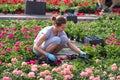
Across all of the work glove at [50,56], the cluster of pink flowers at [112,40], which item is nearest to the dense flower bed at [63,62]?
the cluster of pink flowers at [112,40]

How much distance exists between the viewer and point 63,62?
671 cm

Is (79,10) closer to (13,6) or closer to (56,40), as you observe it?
(13,6)

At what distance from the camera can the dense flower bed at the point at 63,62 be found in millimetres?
5523

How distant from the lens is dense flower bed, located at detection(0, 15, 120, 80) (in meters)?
5.52

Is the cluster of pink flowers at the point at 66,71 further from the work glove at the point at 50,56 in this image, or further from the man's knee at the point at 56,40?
the man's knee at the point at 56,40

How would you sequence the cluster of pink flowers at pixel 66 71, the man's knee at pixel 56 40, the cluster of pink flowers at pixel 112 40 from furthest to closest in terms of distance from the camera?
the cluster of pink flowers at pixel 112 40 < the man's knee at pixel 56 40 < the cluster of pink flowers at pixel 66 71

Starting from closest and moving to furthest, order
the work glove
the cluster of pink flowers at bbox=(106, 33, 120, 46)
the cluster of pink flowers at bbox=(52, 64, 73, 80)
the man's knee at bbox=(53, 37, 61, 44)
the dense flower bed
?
the cluster of pink flowers at bbox=(52, 64, 73, 80) → the dense flower bed → the work glove → the man's knee at bbox=(53, 37, 61, 44) → the cluster of pink flowers at bbox=(106, 33, 120, 46)

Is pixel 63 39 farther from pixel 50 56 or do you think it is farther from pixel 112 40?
pixel 112 40

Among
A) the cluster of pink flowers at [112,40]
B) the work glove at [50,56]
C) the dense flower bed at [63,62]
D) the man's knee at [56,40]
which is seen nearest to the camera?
the dense flower bed at [63,62]

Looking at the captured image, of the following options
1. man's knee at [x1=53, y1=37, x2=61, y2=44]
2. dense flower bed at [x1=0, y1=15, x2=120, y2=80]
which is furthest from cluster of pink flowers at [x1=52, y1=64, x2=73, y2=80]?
man's knee at [x1=53, y1=37, x2=61, y2=44]

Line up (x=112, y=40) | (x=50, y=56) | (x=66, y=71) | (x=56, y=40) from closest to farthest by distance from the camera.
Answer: (x=66, y=71) → (x=50, y=56) → (x=56, y=40) → (x=112, y=40)

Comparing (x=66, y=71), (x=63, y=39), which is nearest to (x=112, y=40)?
(x=63, y=39)

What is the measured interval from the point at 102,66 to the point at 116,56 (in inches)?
35.8

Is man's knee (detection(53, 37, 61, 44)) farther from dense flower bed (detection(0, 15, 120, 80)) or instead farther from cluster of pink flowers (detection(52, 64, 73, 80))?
cluster of pink flowers (detection(52, 64, 73, 80))
